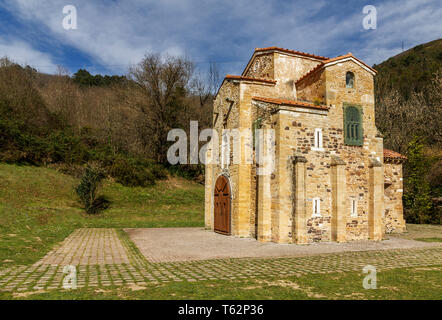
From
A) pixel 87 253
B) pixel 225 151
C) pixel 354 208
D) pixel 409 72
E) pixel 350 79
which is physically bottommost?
pixel 87 253

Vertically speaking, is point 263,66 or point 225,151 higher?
point 263,66

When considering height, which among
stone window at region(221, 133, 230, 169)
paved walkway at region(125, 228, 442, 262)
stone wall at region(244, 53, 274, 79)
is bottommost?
paved walkway at region(125, 228, 442, 262)

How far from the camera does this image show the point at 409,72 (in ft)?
168

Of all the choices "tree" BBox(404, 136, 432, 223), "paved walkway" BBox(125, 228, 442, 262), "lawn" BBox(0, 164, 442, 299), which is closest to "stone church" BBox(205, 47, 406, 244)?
"paved walkway" BBox(125, 228, 442, 262)

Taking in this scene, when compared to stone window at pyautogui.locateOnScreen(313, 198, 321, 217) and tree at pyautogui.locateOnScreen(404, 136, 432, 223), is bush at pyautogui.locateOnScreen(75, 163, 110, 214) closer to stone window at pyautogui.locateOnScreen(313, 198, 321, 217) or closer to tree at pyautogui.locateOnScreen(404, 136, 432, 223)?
stone window at pyautogui.locateOnScreen(313, 198, 321, 217)

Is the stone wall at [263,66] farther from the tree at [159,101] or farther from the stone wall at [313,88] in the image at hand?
the tree at [159,101]

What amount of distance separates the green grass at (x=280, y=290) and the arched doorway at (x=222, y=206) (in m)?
9.07

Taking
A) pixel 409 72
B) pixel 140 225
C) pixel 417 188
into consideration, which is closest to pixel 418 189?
pixel 417 188

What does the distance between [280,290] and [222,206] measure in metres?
10.8

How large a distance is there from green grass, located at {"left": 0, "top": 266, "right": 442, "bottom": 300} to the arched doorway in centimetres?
907

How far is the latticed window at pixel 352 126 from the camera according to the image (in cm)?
1433

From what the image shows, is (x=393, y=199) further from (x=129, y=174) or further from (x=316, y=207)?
(x=129, y=174)

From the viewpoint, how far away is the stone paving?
248 inches
